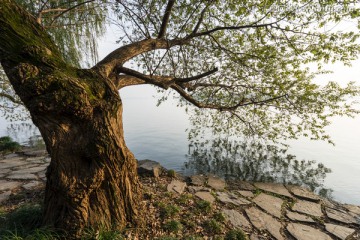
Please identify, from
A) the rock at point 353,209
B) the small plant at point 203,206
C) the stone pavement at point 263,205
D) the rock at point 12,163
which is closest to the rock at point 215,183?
the stone pavement at point 263,205

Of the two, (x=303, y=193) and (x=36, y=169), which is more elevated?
(x=303, y=193)

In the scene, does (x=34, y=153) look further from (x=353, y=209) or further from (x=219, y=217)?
(x=353, y=209)

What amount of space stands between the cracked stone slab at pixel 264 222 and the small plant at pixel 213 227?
86cm

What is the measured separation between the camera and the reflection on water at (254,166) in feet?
26.2

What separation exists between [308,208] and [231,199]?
1.91 metres

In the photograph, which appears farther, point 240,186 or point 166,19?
point 240,186

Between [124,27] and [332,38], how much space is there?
4.00 meters

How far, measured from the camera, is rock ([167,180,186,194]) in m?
5.22

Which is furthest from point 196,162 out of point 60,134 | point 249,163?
point 60,134

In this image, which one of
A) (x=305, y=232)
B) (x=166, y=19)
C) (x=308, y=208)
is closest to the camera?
(x=305, y=232)

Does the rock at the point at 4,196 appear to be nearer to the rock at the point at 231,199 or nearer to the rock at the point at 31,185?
the rock at the point at 31,185

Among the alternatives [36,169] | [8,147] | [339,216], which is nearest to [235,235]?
[339,216]

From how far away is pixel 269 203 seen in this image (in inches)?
214

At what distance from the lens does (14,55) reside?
9.02 feet
